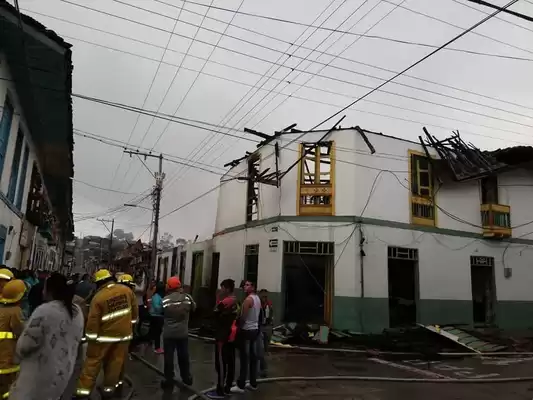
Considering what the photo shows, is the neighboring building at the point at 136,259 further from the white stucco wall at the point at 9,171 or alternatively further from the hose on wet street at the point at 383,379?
the hose on wet street at the point at 383,379

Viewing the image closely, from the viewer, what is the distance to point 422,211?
16.0m

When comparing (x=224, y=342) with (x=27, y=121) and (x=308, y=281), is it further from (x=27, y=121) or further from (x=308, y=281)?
(x=27, y=121)

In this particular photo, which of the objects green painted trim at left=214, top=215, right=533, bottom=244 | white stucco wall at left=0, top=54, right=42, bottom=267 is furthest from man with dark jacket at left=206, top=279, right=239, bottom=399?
green painted trim at left=214, top=215, right=533, bottom=244

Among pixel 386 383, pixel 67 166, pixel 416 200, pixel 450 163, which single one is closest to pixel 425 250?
pixel 416 200

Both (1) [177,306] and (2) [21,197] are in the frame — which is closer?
(1) [177,306]

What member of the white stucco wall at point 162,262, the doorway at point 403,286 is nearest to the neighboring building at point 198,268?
the white stucco wall at point 162,262

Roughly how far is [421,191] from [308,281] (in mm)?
5719

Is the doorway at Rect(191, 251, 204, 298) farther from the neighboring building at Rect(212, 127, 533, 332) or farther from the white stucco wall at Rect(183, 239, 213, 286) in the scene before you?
the neighboring building at Rect(212, 127, 533, 332)

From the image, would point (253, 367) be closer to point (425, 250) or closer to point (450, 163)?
point (425, 250)

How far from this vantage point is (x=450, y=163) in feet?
52.5

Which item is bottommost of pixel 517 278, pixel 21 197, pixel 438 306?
pixel 438 306

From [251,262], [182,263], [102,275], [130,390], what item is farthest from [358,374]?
[182,263]

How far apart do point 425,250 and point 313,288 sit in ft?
14.8

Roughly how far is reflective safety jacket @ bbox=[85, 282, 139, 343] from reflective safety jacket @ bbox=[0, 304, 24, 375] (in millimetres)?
1062
